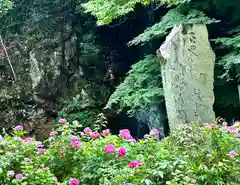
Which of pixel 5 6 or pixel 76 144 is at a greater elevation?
pixel 5 6

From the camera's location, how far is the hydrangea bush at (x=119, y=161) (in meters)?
1.94

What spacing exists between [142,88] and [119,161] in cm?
312

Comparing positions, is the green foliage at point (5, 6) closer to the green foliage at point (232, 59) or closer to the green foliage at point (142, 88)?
the green foliage at point (142, 88)

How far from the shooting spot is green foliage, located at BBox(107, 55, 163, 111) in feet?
16.5

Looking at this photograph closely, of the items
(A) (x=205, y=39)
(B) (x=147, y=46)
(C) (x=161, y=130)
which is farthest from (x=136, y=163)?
(B) (x=147, y=46)

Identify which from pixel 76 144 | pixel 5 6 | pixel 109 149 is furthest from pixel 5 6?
pixel 109 149

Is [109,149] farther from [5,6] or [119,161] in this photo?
[5,6]

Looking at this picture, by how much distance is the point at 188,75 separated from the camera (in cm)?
404

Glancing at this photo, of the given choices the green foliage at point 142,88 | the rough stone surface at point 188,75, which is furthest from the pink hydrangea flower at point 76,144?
the green foliage at point 142,88

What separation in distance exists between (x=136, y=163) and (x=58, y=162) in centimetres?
74

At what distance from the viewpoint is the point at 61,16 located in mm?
7668

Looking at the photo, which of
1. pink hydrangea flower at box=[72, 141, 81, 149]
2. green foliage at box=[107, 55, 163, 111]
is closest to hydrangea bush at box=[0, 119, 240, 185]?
pink hydrangea flower at box=[72, 141, 81, 149]

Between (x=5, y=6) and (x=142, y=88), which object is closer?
(x=142, y=88)

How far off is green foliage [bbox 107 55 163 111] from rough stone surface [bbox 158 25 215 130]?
930 millimetres
